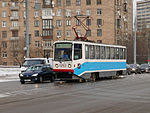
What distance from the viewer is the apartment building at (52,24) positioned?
7825 cm

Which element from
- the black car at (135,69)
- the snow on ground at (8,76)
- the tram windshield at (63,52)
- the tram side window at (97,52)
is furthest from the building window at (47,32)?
the tram windshield at (63,52)

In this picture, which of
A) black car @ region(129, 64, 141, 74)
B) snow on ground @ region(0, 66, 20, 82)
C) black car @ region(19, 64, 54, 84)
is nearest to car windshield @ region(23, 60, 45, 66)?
snow on ground @ region(0, 66, 20, 82)

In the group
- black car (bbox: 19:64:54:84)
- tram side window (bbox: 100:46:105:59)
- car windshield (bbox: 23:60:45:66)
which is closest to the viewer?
black car (bbox: 19:64:54:84)

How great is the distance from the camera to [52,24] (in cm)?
8069

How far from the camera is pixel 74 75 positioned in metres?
25.1

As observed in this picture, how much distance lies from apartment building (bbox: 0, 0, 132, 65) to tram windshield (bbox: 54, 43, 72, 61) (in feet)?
169

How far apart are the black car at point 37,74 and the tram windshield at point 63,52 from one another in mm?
1898

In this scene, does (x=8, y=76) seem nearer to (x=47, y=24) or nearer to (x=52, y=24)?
(x=47, y=24)

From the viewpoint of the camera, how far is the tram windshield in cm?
2538

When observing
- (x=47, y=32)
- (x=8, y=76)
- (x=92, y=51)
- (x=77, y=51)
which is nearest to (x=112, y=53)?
(x=92, y=51)

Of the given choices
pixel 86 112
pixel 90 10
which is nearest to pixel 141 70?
pixel 90 10

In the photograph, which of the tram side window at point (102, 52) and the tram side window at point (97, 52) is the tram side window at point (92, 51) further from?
the tram side window at point (102, 52)

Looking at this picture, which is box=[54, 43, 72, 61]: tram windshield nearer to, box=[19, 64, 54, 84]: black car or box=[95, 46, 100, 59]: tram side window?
box=[19, 64, 54, 84]: black car

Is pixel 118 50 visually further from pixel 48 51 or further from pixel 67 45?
pixel 48 51
